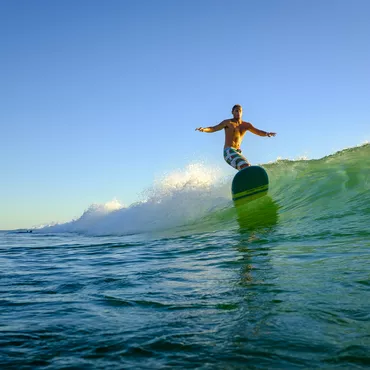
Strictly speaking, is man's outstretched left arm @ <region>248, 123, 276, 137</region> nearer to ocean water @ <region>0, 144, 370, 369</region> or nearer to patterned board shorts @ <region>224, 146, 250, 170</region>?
patterned board shorts @ <region>224, 146, 250, 170</region>

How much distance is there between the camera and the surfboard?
10.7 m

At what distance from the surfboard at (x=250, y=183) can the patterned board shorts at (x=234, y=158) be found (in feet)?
1.11

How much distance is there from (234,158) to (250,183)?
0.84 meters

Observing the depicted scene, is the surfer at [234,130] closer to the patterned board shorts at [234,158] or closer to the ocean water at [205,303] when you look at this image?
the patterned board shorts at [234,158]

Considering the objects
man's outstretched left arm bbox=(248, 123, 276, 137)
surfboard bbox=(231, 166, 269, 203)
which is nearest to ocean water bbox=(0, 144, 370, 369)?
surfboard bbox=(231, 166, 269, 203)

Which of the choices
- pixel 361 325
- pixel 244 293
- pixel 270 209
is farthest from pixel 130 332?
pixel 270 209

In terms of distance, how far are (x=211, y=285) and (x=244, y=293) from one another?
48 cm

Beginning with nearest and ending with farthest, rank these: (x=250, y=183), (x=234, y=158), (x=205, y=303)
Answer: (x=205, y=303) < (x=250, y=183) < (x=234, y=158)

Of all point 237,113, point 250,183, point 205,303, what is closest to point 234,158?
point 250,183

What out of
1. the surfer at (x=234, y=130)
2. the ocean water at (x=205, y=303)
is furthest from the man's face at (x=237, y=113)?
the ocean water at (x=205, y=303)

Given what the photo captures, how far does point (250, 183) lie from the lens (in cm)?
1091

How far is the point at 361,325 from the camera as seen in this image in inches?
91.3

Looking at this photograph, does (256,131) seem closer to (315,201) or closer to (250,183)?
(250,183)

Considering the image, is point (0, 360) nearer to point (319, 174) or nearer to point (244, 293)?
point (244, 293)
